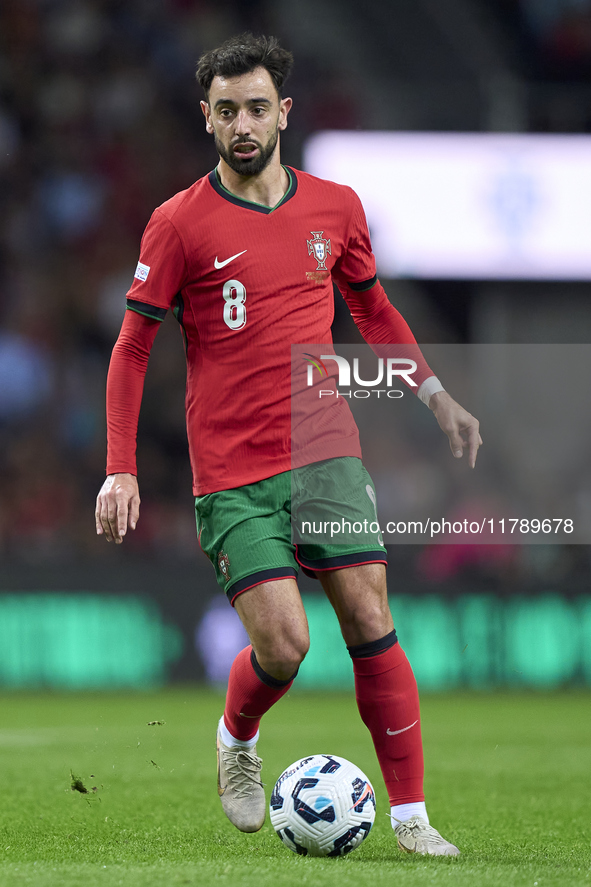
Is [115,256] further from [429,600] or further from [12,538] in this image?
A: [429,600]

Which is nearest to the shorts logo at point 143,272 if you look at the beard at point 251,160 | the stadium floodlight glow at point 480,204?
the beard at point 251,160

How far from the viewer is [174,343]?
1107 centimetres

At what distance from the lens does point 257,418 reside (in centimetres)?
365

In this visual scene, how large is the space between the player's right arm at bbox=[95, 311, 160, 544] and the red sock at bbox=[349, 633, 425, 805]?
81 cm

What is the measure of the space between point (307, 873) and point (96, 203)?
9.14 meters

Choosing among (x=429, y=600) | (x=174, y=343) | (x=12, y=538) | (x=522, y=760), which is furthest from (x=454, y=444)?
(x=174, y=343)

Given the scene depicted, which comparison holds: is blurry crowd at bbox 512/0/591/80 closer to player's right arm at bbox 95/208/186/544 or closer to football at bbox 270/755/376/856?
player's right arm at bbox 95/208/186/544

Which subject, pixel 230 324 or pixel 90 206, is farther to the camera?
pixel 90 206

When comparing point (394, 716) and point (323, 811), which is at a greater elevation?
point (394, 716)

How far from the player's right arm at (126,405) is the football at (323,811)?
91cm

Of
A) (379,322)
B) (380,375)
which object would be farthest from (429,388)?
(379,322)

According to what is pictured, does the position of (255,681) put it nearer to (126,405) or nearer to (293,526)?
(293,526)

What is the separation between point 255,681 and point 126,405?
2.98 feet

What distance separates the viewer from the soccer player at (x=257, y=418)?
3527mm
